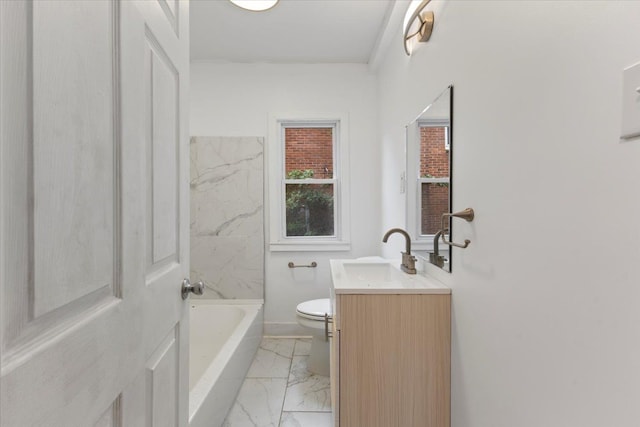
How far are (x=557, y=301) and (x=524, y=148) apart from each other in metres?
0.40

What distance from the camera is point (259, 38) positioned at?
2494mm

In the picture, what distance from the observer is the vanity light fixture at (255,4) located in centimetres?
195

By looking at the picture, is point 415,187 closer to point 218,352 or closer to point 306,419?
point 306,419

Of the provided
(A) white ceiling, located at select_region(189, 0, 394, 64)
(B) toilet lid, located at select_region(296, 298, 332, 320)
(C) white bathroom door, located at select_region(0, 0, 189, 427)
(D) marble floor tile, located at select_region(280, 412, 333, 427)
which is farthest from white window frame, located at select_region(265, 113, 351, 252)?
(C) white bathroom door, located at select_region(0, 0, 189, 427)

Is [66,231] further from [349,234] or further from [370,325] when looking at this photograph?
[349,234]

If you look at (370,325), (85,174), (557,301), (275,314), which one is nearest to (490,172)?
(557,301)

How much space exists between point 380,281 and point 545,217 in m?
0.89

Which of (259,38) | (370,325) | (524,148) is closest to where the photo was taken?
(524,148)

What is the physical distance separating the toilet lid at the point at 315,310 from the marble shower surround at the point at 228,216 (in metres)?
0.67

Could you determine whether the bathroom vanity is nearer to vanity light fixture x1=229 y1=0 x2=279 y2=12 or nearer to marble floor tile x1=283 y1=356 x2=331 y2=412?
marble floor tile x1=283 y1=356 x2=331 y2=412

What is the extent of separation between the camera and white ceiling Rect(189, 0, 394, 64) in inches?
83.6

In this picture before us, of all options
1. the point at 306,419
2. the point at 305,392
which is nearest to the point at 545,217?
the point at 306,419

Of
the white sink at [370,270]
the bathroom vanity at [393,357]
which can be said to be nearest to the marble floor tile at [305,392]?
the bathroom vanity at [393,357]

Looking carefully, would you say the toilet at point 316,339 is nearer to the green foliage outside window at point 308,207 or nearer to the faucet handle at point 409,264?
the faucet handle at point 409,264
